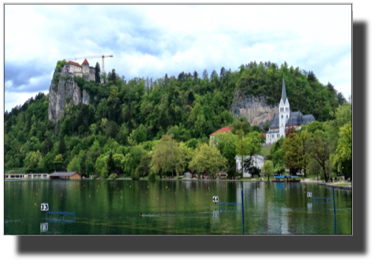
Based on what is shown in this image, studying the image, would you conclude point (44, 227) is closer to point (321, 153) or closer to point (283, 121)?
point (321, 153)

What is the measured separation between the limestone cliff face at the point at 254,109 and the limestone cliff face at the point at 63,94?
186 ft

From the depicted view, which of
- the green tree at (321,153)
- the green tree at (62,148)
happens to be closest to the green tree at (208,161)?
the green tree at (321,153)

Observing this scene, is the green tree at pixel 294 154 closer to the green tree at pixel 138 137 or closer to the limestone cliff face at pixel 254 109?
the green tree at pixel 138 137

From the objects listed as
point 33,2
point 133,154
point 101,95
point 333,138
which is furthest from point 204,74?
point 33,2

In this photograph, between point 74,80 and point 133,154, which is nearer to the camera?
point 133,154

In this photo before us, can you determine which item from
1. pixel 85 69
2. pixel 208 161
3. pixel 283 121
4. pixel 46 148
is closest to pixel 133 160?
pixel 208 161

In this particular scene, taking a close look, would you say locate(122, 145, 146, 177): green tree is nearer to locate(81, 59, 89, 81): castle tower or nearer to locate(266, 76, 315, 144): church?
locate(266, 76, 315, 144): church

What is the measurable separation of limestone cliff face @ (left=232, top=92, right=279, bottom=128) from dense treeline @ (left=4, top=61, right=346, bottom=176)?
229 centimetres

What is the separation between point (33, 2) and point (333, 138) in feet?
132

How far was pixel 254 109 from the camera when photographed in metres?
124

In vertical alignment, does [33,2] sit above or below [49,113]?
below

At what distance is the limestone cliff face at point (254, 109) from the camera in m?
121
